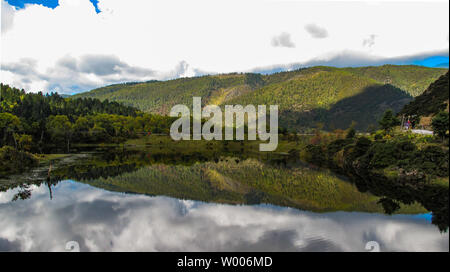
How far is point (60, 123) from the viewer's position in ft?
334

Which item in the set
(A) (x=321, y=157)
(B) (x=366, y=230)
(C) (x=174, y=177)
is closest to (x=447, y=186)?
(B) (x=366, y=230)

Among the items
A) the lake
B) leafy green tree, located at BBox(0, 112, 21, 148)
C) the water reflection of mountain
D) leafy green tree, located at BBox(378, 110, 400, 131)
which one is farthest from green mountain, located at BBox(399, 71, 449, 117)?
leafy green tree, located at BBox(0, 112, 21, 148)

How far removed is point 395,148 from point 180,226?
2924 centimetres

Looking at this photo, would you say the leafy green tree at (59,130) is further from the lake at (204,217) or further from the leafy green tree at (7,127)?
the lake at (204,217)

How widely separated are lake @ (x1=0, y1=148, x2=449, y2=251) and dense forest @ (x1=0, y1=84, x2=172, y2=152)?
37655 mm

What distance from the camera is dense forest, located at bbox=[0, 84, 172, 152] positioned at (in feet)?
221

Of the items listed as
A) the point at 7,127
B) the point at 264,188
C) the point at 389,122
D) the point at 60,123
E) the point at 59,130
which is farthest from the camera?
the point at 60,123

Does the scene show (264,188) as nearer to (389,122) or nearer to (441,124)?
(441,124)

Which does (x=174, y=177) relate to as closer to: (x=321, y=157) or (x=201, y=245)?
(x=201, y=245)

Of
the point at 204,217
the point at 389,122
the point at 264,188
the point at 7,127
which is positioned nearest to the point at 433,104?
the point at 389,122

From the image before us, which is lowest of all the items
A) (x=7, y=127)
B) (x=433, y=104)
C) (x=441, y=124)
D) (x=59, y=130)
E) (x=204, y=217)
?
(x=204, y=217)

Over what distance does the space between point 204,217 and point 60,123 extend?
100 m
